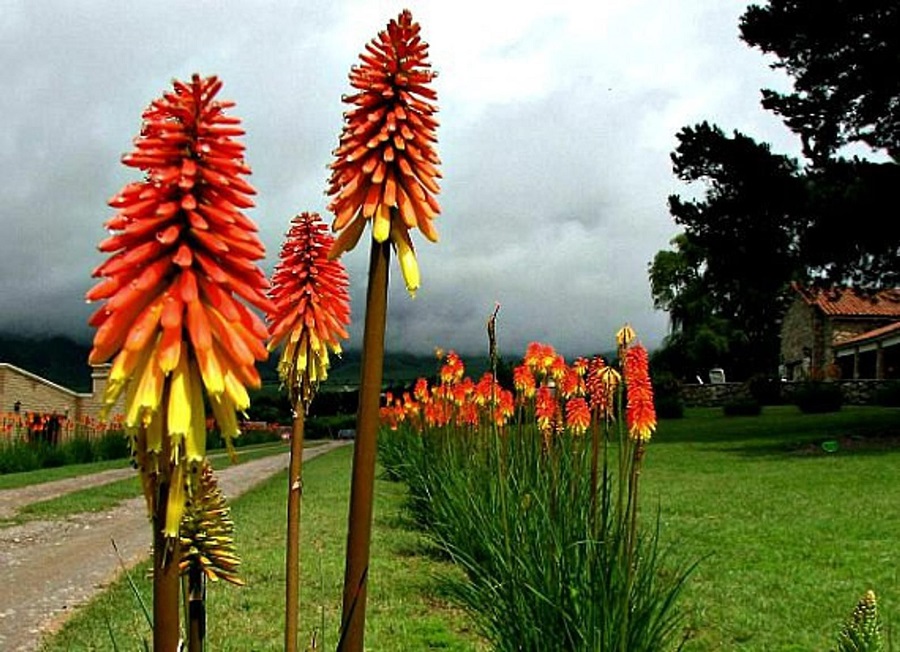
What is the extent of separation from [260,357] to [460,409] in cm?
839

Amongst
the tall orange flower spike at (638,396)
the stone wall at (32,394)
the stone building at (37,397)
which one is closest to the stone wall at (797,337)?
the stone building at (37,397)

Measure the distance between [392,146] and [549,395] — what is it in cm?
465

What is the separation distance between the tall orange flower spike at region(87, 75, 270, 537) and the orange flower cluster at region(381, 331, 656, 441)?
2.40m

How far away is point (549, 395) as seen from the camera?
20.0 feet

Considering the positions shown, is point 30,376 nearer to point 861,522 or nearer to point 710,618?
point 861,522

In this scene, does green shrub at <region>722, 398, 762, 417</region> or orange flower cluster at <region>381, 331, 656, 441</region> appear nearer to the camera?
orange flower cluster at <region>381, 331, 656, 441</region>

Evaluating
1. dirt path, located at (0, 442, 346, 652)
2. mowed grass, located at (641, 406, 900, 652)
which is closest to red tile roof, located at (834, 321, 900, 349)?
mowed grass, located at (641, 406, 900, 652)

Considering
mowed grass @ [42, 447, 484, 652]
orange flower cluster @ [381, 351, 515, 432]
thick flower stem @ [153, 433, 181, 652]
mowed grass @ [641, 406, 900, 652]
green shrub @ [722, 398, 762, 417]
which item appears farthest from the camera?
green shrub @ [722, 398, 762, 417]

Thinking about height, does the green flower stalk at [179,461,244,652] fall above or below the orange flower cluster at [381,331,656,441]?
below

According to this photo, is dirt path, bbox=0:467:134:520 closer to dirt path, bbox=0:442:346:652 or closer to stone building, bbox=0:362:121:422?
dirt path, bbox=0:442:346:652

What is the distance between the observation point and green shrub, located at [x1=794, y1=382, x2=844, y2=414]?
36.0 m

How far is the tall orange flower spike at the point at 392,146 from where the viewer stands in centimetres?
154

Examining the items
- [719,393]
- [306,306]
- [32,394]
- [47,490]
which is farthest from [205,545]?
[719,393]

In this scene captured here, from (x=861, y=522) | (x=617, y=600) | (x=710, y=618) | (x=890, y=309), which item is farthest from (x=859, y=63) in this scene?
(x=890, y=309)
